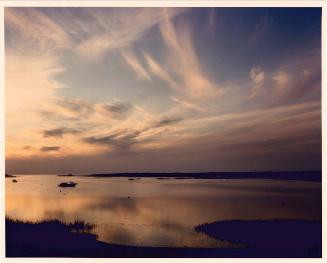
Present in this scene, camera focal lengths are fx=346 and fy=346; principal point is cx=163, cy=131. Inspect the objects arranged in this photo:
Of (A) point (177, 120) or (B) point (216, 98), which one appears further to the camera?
(A) point (177, 120)

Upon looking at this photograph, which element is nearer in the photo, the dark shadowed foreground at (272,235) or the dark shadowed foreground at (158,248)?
the dark shadowed foreground at (158,248)

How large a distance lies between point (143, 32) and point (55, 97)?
4203mm

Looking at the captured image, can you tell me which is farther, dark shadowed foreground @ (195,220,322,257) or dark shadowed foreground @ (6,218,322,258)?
dark shadowed foreground @ (195,220,322,257)

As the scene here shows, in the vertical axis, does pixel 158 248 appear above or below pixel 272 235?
below

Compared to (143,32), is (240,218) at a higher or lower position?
lower

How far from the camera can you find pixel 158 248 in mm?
11086

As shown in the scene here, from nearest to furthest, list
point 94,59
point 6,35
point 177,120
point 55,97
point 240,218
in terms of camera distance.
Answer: point 6,35 → point 94,59 → point 55,97 → point 177,120 → point 240,218

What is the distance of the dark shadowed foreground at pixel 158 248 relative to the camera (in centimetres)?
1023

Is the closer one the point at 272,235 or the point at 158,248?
the point at 158,248

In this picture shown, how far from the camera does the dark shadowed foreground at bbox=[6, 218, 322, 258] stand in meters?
10.2
